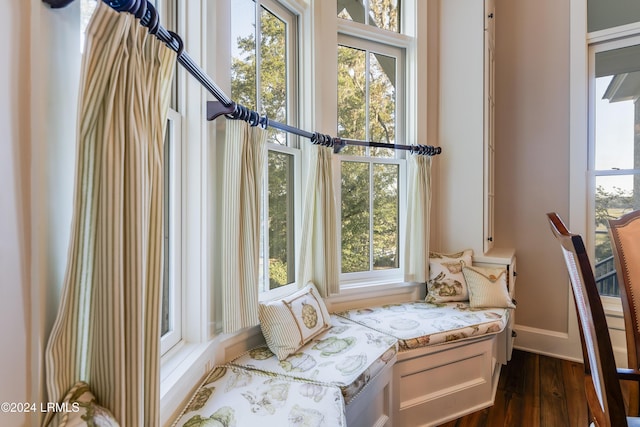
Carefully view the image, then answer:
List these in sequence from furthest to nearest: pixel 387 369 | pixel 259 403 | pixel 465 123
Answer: pixel 465 123
pixel 387 369
pixel 259 403

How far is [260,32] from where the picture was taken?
185cm

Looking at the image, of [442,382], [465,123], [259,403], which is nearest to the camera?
[259,403]

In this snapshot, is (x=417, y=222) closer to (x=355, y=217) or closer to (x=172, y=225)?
(x=355, y=217)

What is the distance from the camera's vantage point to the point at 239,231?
1.41 meters

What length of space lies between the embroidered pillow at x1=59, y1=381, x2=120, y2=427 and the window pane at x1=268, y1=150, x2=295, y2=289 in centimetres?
125

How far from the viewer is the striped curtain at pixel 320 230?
2.00m

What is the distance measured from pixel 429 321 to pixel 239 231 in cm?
137

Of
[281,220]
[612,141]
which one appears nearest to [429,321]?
[281,220]

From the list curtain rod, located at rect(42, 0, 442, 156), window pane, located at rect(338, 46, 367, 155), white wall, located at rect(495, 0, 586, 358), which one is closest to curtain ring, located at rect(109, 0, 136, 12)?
curtain rod, located at rect(42, 0, 442, 156)

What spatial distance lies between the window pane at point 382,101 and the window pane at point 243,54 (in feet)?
3.52

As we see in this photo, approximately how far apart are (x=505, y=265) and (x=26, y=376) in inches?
106

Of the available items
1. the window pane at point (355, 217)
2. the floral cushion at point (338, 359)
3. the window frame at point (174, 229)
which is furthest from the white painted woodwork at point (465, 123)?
the window frame at point (174, 229)

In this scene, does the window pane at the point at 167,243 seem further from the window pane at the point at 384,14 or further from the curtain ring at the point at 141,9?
the window pane at the point at 384,14

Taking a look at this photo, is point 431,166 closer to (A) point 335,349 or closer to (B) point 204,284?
(A) point 335,349
